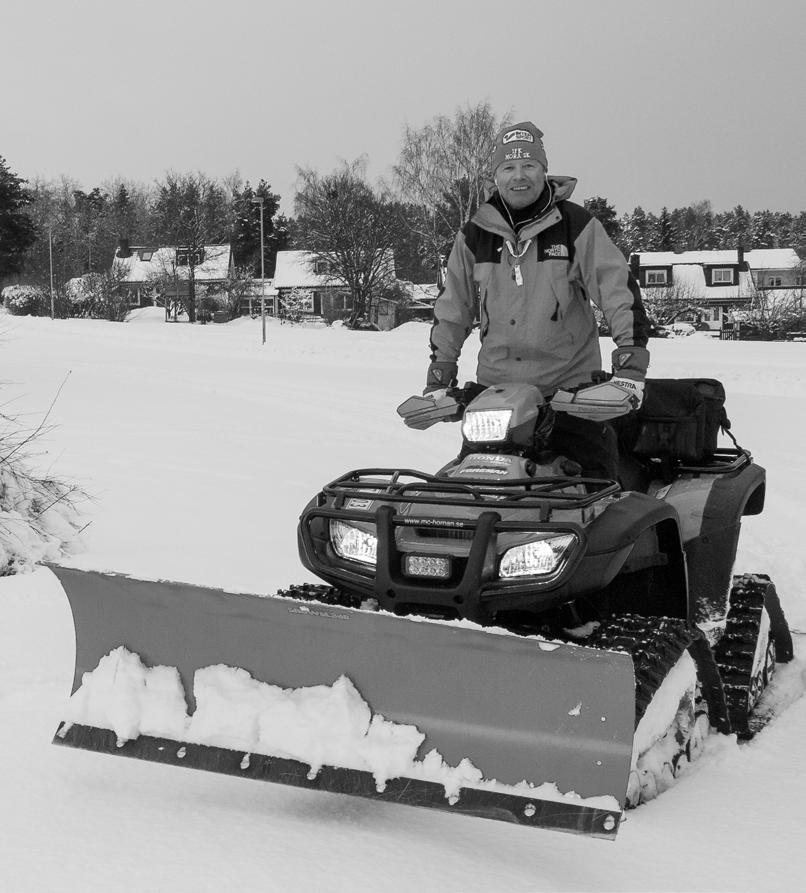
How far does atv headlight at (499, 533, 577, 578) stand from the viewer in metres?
2.85

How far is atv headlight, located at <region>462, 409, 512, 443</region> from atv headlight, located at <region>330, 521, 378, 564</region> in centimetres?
48

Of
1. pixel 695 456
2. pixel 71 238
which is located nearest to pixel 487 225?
pixel 695 456

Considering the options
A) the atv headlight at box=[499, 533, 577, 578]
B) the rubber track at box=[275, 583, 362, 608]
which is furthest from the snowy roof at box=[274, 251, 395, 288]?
the atv headlight at box=[499, 533, 577, 578]

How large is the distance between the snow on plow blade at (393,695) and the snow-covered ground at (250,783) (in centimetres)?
13

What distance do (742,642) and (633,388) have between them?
1.10 metres

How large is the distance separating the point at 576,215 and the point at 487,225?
306 millimetres

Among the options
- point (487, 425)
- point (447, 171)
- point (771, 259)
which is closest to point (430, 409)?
point (487, 425)

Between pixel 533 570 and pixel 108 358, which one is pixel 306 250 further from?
pixel 533 570

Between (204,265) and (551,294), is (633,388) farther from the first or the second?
(204,265)

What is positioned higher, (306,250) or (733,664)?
(306,250)

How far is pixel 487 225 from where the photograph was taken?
146 inches

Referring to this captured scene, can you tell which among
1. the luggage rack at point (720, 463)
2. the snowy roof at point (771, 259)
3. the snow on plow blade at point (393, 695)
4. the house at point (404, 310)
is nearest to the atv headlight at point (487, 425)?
the snow on plow blade at point (393, 695)

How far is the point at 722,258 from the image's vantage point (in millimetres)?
71688

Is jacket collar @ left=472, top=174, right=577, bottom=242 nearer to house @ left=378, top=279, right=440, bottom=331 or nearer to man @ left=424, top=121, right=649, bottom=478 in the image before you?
man @ left=424, top=121, right=649, bottom=478
